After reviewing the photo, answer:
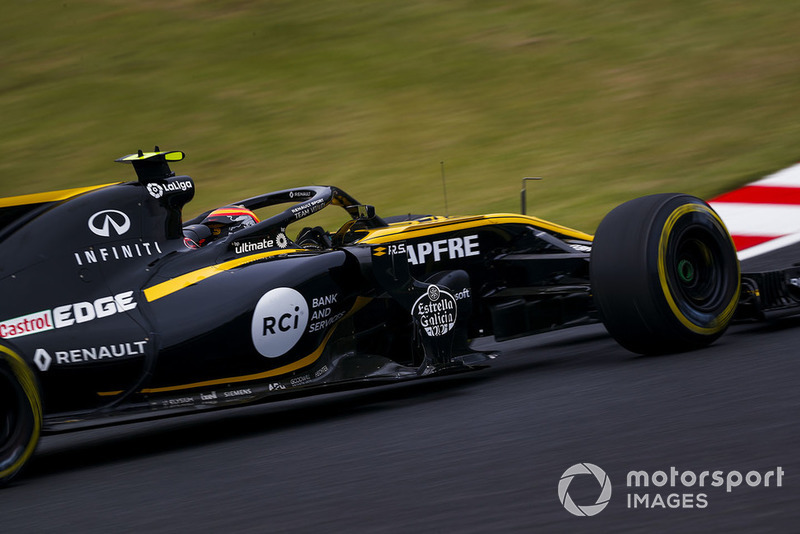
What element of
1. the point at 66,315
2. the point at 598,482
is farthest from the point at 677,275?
the point at 66,315

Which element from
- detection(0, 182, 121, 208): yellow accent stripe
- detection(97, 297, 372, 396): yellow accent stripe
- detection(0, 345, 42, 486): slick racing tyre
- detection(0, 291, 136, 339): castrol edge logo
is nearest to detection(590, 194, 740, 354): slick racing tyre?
detection(97, 297, 372, 396): yellow accent stripe

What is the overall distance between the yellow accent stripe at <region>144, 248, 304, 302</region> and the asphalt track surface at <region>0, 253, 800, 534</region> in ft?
2.24

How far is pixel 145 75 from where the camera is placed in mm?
15016

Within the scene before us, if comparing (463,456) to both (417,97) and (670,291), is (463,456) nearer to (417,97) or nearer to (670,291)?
(670,291)

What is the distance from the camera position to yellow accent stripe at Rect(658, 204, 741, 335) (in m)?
4.80

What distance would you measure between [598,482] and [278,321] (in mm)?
1942

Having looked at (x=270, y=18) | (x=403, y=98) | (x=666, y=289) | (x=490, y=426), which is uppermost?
(x=270, y=18)

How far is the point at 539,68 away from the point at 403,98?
189cm

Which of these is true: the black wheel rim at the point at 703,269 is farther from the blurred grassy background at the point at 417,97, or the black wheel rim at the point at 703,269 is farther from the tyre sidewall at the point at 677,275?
the blurred grassy background at the point at 417,97

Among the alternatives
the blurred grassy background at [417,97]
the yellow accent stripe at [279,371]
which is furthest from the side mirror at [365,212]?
the blurred grassy background at [417,97]

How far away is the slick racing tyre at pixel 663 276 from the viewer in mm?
4793

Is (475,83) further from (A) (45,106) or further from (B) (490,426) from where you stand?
(B) (490,426)

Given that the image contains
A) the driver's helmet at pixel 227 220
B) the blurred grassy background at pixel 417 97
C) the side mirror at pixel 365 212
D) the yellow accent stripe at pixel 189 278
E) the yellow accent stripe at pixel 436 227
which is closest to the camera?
the yellow accent stripe at pixel 189 278

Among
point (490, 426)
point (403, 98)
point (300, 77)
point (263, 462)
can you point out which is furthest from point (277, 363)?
point (300, 77)
